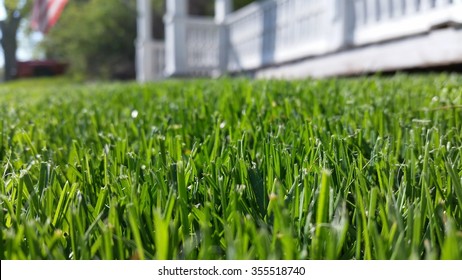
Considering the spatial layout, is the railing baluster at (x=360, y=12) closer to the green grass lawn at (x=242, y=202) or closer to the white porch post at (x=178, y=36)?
the green grass lawn at (x=242, y=202)

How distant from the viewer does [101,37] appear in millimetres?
24812

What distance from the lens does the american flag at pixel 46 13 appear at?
915cm

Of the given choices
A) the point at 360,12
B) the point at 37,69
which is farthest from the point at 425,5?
the point at 37,69

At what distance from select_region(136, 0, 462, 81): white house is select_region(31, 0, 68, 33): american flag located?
2.35 metres

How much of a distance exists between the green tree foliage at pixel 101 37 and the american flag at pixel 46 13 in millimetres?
13152

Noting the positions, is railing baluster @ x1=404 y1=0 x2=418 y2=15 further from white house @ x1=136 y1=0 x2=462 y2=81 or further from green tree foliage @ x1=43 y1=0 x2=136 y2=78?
green tree foliage @ x1=43 y1=0 x2=136 y2=78

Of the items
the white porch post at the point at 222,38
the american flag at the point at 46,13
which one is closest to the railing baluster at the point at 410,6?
the white porch post at the point at 222,38

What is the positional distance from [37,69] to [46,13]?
885 inches

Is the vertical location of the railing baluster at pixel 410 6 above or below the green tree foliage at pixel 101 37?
below

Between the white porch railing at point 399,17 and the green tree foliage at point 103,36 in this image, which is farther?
the green tree foliage at point 103,36

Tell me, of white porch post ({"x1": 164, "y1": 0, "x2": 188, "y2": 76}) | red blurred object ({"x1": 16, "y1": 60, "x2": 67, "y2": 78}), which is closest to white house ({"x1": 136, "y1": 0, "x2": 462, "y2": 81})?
white porch post ({"x1": 164, "y1": 0, "x2": 188, "y2": 76})

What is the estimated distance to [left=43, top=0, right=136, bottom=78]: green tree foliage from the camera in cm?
2464

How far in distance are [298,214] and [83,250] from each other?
357mm

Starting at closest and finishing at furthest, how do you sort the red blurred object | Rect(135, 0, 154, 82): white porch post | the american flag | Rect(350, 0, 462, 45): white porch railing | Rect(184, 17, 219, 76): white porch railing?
Rect(350, 0, 462, 45): white porch railing → the american flag → Rect(184, 17, 219, 76): white porch railing → Rect(135, 0, 154, 82): white porch post → the red blurred object
